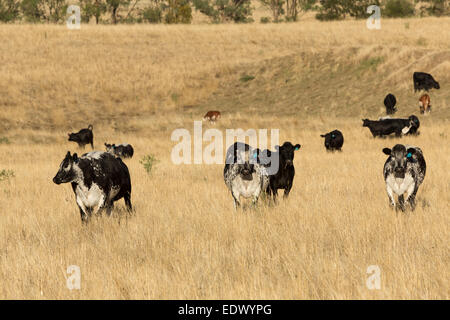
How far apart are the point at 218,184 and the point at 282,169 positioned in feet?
10.6

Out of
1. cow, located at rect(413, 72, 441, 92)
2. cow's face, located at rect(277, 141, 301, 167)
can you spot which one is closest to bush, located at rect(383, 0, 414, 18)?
cow, located at rect(413, 72, 441, 92)

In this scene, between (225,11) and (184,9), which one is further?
(225,11)

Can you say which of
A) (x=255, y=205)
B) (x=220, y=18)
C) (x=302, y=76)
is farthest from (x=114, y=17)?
(x=255, y=205)

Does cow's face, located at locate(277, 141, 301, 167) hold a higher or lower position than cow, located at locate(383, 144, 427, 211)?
higher

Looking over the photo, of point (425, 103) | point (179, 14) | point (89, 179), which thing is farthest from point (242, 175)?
point (179, 14)

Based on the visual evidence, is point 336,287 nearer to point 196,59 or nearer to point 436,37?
point 196,59

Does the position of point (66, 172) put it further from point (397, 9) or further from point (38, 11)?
point (38, 11)

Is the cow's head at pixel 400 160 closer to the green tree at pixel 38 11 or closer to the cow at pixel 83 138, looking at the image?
the cow at pixel 83 138

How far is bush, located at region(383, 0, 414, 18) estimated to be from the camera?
86375mm

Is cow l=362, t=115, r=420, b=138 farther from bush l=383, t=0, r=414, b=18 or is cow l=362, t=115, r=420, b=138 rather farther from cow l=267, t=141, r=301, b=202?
bush l=383, t=0, r=414, b=18

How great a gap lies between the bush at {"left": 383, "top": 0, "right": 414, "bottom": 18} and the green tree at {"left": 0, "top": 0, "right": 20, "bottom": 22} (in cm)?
6123

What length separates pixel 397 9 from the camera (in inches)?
3398

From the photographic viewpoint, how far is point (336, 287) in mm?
5672

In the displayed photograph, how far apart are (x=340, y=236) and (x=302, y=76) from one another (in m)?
34.9
